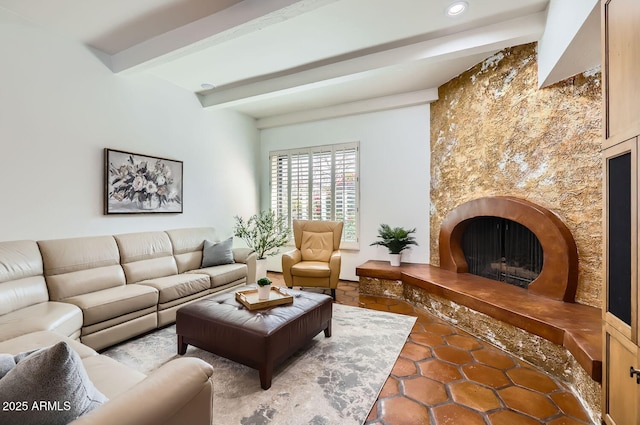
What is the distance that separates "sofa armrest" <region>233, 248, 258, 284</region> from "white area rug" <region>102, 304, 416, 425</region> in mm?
1212

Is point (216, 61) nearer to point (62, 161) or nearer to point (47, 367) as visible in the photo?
point (62, 161)

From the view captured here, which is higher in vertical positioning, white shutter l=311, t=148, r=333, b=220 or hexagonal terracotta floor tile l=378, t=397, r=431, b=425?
white shutter l=311, t=148, r=333, b=220

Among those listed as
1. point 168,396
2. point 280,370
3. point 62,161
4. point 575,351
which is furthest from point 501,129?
point 62,161

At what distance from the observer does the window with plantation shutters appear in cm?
464

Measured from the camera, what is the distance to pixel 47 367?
0.74m

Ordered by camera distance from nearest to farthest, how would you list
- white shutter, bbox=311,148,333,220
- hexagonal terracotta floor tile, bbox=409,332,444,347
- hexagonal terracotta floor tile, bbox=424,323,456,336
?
hexagonal terracotta floor tile, bbox=409,332,444,347
hexagonal terracotta floor tile, bbox=424,323,456,336
white shutter, bbox=311,148,333,220

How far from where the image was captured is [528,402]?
177 centimetres

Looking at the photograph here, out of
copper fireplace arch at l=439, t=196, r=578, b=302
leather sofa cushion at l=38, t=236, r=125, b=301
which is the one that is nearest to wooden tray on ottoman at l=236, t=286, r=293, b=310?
leather sofa cushion at l=38, t=236, r=125, b=301

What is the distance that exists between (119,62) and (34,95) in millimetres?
870

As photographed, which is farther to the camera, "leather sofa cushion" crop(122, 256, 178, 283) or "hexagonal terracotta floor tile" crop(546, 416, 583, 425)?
"leather sofa cushion" crop(122, 256, 178, 283)

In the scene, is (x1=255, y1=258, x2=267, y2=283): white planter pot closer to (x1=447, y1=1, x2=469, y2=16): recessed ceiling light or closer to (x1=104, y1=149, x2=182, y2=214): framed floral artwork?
(x1=104, y1=149, x2=182, y2=214): framed floral artwork

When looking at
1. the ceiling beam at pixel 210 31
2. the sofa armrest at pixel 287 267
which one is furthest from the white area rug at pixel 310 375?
the ceiling beam at pixel 210 31

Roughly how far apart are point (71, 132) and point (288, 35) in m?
2.40

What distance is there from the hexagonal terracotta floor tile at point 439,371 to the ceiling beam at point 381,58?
2.79 metres
